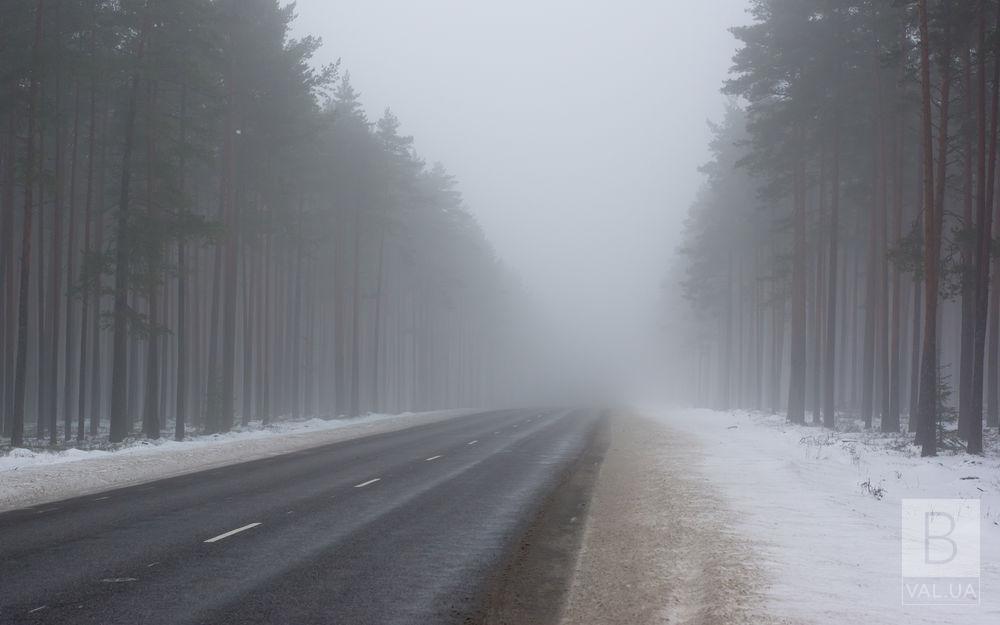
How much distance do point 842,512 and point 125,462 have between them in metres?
17.8

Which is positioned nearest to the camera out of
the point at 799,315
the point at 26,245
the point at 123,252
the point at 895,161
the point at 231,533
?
the point at 231,533

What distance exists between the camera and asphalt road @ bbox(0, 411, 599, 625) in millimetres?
8125

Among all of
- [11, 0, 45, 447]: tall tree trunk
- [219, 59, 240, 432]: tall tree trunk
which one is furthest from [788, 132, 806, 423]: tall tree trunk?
[11, 0, 45, 447]: tall tree trunk

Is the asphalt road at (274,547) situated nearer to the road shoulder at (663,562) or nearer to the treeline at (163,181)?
the road shoulder at (663,562)

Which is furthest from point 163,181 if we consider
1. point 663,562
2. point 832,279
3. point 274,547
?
point 832,279

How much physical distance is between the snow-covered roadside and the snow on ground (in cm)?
1339

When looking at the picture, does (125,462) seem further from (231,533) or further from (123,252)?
(231,533)

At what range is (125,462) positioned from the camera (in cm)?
2212

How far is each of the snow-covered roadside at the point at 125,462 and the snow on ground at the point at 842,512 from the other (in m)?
13.4

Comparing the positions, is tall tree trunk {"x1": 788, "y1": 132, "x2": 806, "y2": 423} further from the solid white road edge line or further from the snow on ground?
the solid white road edge line

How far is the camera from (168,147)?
28922 mm

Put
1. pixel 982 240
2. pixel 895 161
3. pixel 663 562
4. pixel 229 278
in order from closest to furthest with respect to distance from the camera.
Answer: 1. pixel 663 562
2. pixel 982 240
3. pixel 895 161
4. pixel 229 278

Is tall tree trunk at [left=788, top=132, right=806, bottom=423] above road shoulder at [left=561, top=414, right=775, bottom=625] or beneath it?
above

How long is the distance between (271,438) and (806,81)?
24.4m
